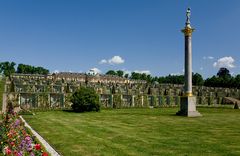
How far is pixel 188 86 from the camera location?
30266 mm

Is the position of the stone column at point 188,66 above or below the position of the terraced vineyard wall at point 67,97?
above

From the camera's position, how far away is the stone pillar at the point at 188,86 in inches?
1159

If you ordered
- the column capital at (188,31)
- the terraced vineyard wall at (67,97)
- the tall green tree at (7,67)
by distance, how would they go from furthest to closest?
1. the tall green tree at (7,67)
2. the terraced vineyard wall at (67,97)
3. the column capital at (188,31)

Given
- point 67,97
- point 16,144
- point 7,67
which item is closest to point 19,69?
point 7,67

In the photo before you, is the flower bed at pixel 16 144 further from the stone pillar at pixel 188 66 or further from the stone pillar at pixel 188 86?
the stone pillar at pixel 188 66

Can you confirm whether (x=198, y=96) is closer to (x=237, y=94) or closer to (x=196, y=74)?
(x=237, y=94)

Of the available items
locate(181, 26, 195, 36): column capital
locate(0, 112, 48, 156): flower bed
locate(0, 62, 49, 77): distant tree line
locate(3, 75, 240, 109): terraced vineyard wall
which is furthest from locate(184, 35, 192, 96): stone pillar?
Result: locate(0, 62, 49, 77): distant tree line

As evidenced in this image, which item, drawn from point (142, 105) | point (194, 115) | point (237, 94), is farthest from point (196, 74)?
point (194, 115)

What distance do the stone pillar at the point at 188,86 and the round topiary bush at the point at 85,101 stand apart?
398 inches

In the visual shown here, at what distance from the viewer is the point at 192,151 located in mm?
11453

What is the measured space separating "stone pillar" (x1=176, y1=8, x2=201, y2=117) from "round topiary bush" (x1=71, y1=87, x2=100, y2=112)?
1012 centimetres

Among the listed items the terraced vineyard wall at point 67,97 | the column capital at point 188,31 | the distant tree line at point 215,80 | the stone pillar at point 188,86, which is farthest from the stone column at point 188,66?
the distant tree line at point 215,80

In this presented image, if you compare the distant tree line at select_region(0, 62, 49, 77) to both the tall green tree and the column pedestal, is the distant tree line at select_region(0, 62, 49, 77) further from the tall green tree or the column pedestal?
the column pedestal

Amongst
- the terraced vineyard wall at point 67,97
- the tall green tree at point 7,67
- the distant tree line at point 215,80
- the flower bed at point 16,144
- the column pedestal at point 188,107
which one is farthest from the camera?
the tall green tree at point 7,67
